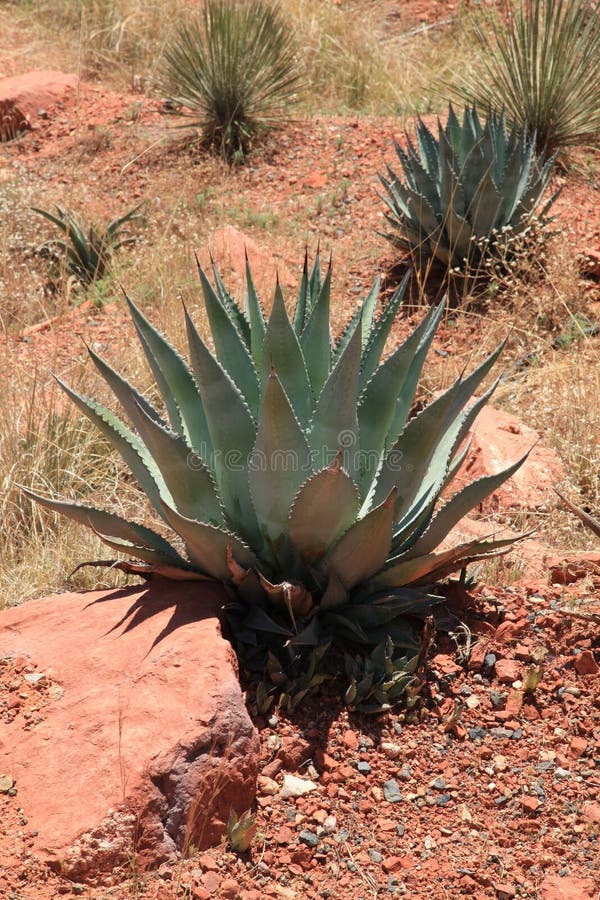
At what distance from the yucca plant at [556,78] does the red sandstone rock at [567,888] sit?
18.4 ft

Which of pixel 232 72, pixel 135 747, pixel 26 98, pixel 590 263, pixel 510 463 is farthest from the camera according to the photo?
pixel 26 98

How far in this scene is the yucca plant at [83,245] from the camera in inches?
239

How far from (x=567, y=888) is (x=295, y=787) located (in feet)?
2.14

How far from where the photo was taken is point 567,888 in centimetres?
205

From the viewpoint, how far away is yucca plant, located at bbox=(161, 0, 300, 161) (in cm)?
770

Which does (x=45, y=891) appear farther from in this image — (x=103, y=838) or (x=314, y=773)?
(x=314, y=773)

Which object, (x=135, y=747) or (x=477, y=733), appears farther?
(x=477, y=733)

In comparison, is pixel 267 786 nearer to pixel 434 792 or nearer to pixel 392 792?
pixel 392 792

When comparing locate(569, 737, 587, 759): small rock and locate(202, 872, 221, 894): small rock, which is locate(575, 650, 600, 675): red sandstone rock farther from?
locate(202, 872, 221, 894): small rock

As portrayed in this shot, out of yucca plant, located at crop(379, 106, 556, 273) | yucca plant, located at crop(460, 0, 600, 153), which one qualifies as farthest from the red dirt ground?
yucca plant, located at crop(460, 0, 600, 153)

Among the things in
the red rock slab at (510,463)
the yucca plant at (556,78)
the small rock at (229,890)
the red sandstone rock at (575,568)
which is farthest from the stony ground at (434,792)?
the yucca plant at (556,78)

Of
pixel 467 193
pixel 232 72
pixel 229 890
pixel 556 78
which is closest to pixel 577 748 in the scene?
pixel 229 890

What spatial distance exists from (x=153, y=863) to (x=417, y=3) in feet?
36.4

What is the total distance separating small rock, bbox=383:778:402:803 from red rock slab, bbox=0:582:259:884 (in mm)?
342
